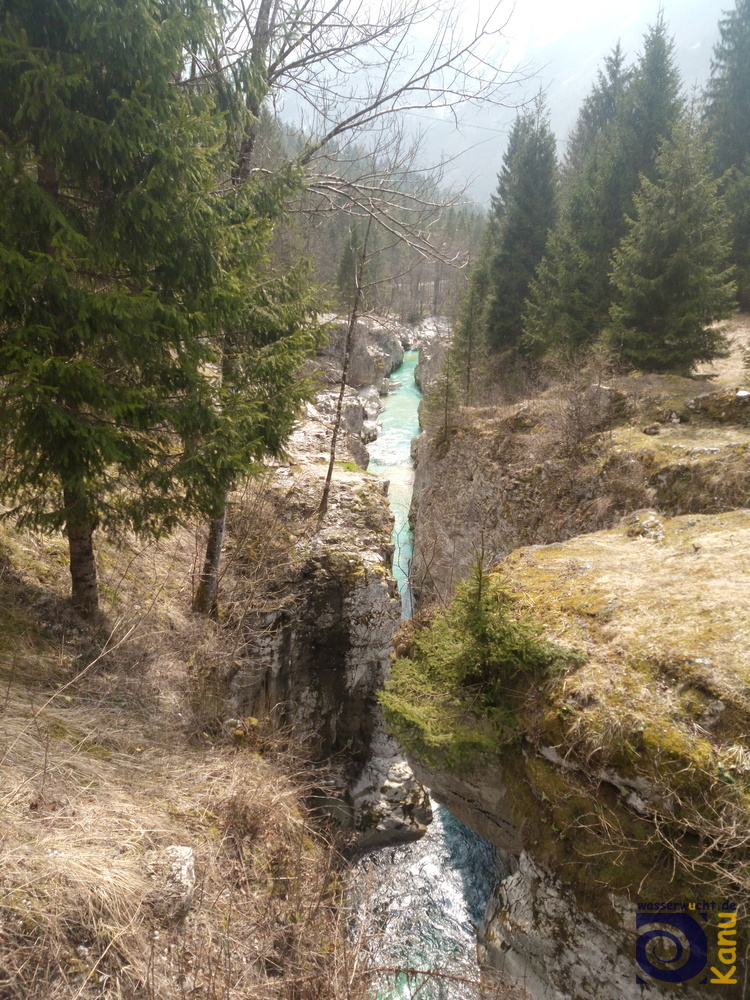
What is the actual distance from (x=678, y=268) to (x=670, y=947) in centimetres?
Answer: 1467

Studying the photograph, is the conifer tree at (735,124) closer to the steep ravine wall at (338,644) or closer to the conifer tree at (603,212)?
the conifer tree at (603,212)

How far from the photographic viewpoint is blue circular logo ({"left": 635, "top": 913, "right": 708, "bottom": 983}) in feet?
12.7

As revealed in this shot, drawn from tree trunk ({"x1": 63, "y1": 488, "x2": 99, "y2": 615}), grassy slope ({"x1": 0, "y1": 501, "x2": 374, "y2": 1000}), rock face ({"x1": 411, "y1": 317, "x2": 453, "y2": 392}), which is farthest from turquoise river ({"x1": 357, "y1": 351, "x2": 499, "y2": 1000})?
rock face ({"x1": 411, "y1": 317, "x2": 453, "y2": 392})

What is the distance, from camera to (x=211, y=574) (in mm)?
7742

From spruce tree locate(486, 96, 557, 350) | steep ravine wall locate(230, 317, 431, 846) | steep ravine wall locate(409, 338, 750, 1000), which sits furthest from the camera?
spruce tree locate(486, 96, 557, 350)

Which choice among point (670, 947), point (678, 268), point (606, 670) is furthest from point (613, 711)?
point (678, 268)

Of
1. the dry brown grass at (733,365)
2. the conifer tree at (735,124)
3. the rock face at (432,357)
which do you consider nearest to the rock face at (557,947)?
the dry brown grass at (733,365)

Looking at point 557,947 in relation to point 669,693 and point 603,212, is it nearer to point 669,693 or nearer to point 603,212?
point 669,693

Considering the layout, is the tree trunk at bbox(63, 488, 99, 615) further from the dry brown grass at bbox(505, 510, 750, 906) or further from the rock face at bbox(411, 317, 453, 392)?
the rock face at bbox(411, 317, 453, 392)

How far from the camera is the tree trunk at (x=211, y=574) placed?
7805mm

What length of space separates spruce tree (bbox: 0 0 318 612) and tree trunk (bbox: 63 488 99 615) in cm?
5

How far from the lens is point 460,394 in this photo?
1998cm

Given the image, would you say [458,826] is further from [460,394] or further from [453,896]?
[460,394]

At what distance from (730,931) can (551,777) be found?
1623 mm
